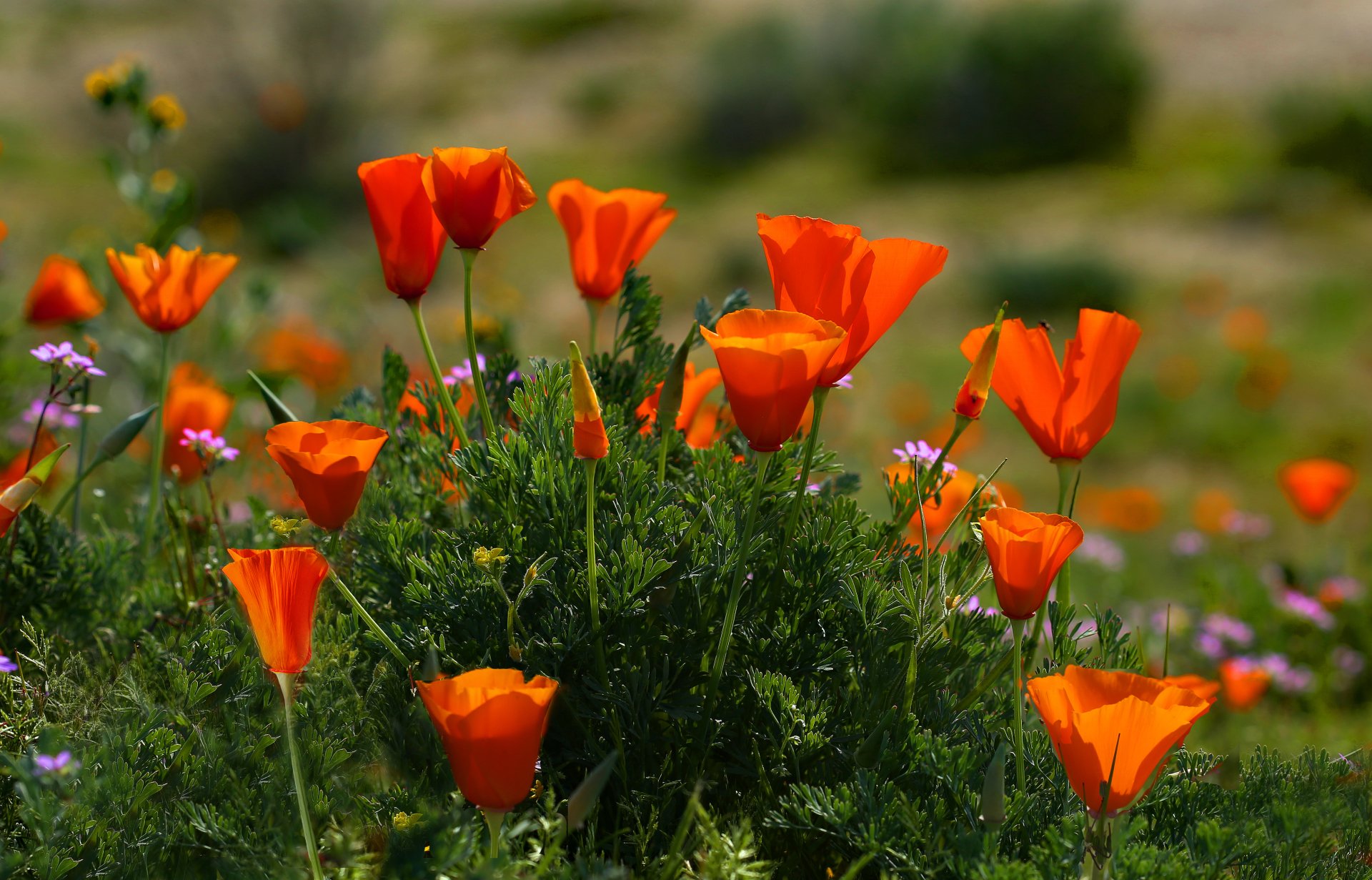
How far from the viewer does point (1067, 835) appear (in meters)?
1.05

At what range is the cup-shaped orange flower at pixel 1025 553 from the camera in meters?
1.07

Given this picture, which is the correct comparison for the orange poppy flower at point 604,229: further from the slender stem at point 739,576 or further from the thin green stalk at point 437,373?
the slender stem at point 739,576

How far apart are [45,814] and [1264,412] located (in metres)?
6.05

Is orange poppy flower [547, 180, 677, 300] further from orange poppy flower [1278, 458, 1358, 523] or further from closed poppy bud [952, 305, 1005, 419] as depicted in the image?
orange poppy flower [1278, 458, 1358, 523]

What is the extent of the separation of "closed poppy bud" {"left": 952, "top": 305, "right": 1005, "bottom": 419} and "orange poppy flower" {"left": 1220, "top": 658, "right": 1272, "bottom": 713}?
1311 mm

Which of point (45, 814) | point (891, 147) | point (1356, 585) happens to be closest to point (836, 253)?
point (45, 814)

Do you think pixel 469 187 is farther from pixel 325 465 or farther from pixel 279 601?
pixel 279 601

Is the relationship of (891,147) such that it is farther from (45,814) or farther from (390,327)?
(45,814)

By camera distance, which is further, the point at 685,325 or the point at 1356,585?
the point at 685,325

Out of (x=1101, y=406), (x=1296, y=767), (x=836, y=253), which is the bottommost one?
(x=1296, y=767)

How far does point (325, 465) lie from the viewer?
1.08 m

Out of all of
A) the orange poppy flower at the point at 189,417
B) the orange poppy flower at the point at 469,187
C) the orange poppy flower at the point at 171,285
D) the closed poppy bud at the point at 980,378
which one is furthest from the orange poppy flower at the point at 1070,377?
the orange poppy flower at the point at 189,417

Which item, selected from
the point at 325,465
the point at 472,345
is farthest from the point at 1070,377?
the point at 325,465

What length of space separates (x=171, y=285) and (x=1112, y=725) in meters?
1.31
